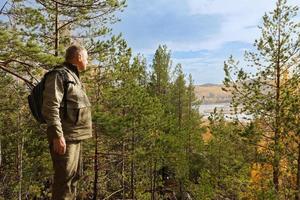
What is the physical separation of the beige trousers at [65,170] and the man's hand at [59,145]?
168 mm

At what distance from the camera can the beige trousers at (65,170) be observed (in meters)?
3.48

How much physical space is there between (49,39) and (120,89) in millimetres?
4630

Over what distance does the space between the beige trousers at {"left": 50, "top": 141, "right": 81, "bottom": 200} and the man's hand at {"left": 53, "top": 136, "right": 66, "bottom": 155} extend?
0.17 m

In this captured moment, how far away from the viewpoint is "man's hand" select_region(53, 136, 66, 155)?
3258 mm

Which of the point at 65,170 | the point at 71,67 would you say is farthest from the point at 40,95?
the point at 65,170

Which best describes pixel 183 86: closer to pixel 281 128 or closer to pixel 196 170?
pixel 196 170

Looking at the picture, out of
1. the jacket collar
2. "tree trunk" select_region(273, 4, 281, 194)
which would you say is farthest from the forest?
the jacket collar

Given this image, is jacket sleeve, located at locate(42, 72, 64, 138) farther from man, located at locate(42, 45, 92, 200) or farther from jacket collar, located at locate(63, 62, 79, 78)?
jacket collar, located at locate(63, 62, 79, 78)

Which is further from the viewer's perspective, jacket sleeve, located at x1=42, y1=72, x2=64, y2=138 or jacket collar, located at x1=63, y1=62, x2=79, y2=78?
jacket collar, located at x1=63, y1=62, x2=79, y2=78

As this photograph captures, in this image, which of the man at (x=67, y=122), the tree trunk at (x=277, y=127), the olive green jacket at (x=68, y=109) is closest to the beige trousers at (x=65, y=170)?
the man at (x=67, y=122)

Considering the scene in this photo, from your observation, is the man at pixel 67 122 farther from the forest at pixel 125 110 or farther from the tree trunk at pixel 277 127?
the tree trunk at pixel 277 127

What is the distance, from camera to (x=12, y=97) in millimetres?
10281

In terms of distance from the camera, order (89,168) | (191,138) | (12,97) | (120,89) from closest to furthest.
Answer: (12,97)
(120,89)
(89,168)
(191,138)

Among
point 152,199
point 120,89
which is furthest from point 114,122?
point 152,199
